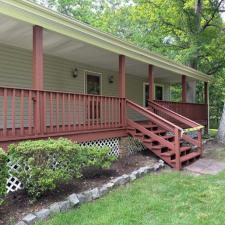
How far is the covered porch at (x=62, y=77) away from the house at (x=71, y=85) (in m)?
0.01

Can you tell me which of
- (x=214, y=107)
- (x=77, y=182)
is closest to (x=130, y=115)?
(x=77, y=182)

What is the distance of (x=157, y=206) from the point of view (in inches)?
193

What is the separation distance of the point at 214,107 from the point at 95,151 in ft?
75.4

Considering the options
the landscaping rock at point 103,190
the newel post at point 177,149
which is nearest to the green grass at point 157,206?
the landscaping rock at point 103,190

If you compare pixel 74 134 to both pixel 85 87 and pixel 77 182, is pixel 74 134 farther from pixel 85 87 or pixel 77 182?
pixel 85 87

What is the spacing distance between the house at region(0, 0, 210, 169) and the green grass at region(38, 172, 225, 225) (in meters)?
1.71

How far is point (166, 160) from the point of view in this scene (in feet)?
26.1

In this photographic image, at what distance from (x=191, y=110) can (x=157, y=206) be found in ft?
30.6

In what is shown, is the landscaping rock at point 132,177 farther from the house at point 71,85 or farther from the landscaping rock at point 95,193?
the house at point 71,85

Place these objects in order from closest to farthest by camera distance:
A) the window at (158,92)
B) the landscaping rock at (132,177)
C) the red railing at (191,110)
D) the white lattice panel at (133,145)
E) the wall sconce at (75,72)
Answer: the landscaping rock at (132,177)
the white lattice panel at (133,145)
the wall sconce at (75,72)
the red railing at (191,110)
the window at (158,92)

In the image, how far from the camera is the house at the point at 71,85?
5848mm

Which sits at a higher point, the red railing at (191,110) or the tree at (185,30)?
the tree at (185,30)

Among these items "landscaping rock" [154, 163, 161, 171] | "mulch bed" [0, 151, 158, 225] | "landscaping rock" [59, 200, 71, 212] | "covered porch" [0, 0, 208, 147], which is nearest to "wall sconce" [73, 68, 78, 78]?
"covered porch" [0, 0, 208, 147]

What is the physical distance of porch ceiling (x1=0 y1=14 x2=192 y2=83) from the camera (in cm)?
656
